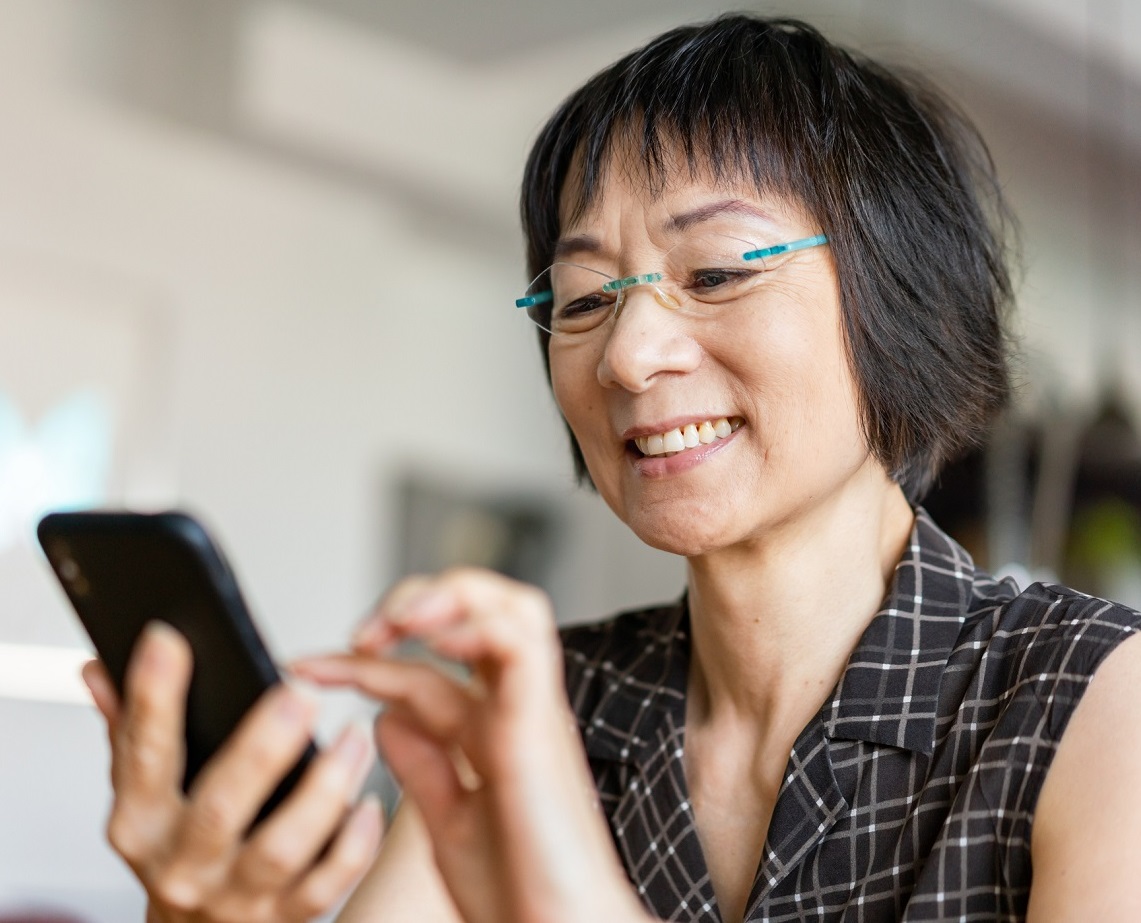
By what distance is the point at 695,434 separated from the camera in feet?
4.16

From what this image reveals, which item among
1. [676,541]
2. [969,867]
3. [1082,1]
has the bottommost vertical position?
[969,867]

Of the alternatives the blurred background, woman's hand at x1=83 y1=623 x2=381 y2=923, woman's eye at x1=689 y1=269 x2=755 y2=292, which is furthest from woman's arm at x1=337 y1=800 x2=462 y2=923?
the blurred background

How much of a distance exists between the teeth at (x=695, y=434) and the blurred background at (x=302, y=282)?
221 cm

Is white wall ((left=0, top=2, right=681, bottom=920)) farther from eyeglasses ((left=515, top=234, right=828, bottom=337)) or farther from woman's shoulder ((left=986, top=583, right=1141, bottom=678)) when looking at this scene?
woman's shoulder ((left=986, top=583, right=1141, bottom=678))

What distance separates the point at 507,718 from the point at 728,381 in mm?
561

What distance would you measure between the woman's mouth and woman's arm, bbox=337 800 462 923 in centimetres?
42

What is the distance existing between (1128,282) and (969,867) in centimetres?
557

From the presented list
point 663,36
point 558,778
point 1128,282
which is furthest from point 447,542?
point 558,778

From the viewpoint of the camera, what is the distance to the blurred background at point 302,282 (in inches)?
151

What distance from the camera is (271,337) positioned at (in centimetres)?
447

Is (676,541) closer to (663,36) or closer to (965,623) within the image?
(965,623)

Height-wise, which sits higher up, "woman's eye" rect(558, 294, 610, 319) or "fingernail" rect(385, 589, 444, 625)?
"woman's eye" rect(558, 294, 610, 319)

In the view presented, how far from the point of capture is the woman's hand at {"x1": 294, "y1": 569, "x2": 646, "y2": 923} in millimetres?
772

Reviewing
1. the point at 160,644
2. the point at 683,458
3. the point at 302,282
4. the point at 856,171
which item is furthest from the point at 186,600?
the point at 302,282
